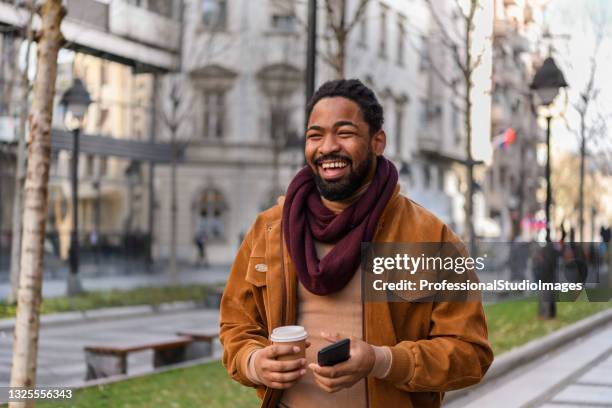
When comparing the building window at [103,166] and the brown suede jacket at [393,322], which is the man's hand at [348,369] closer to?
the brown suede jacket at [393,322]

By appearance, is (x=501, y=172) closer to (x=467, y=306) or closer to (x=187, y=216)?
(x=187, y=216)

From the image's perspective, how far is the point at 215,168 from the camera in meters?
40.7

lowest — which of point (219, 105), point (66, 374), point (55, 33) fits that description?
point (66, 374)

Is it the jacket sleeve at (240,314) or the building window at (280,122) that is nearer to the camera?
the jacket sleeve at (240,314)

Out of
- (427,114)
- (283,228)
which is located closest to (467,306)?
Result: (283,228)

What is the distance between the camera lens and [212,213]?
40625 millimetres

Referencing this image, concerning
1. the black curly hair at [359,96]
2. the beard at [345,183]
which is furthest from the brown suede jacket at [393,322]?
the black curly hair at [359,96]

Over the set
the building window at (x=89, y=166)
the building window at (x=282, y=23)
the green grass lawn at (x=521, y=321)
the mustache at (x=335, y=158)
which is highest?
the building window at (x=282, y=23)

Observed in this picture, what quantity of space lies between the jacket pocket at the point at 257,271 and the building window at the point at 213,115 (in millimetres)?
38206

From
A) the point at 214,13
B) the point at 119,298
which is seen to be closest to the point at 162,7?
the point at 214,13

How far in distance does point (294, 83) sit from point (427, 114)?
36.8 ft

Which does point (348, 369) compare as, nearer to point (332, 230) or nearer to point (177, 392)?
point (332, 230)

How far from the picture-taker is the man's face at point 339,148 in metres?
2.67

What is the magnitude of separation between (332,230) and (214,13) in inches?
1543
